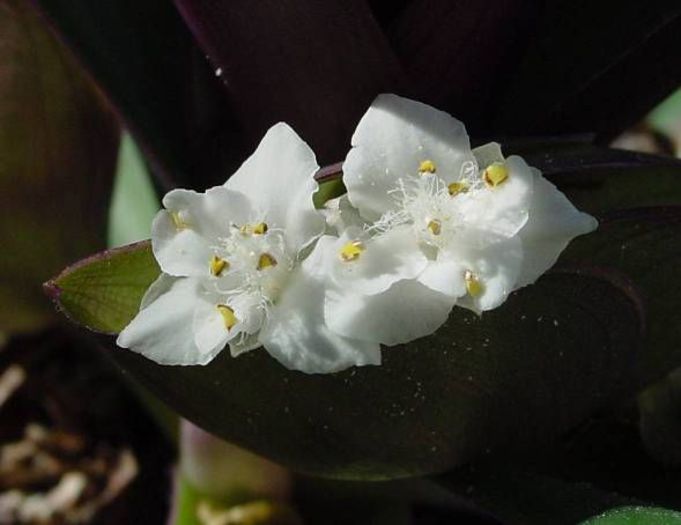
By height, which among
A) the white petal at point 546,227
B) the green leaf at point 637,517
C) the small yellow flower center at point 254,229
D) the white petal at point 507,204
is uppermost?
the small yellow flower center at point 254,229

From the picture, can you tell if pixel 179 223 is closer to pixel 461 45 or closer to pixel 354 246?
pixel 354 246

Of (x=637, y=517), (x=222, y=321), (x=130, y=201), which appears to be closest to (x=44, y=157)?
(x=130, y=201)

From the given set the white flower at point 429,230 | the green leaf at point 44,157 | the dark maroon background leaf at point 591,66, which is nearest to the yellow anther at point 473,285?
the white flower at point 429,230

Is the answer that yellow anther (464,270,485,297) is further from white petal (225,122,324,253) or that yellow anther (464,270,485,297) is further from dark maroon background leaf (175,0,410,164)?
dark maroon background leaf (175,0,410,164)

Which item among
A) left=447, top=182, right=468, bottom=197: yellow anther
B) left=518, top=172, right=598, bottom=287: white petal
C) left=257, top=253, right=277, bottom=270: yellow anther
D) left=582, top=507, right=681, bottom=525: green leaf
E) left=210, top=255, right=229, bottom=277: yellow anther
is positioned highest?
left=210, top=255, right=229, bottom=277: yellow anther

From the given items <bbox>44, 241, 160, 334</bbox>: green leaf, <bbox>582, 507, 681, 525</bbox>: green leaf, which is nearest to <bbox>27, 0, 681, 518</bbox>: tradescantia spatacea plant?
<bbox>44, 241, 160, 334</bbox>: green leaf

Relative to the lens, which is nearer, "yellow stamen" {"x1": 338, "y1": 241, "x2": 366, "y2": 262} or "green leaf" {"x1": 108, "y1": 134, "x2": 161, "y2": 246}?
"yellow stamen" {"x1": 338, "y1": 241, "x2": 366, "y2": 262}

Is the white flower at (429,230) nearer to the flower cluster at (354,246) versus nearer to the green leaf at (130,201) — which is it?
the flower cluster at (354,246)
